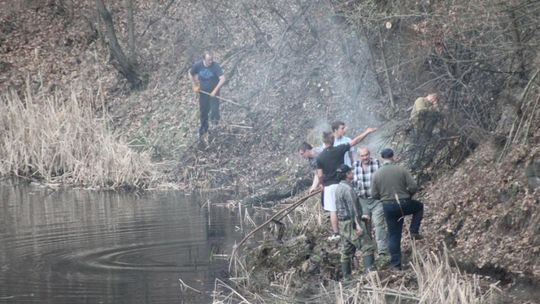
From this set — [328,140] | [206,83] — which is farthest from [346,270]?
[206,83]

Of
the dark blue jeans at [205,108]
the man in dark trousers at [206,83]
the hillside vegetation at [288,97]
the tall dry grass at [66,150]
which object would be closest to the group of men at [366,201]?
the hillside vegetation at [288,97]

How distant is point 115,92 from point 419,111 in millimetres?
17852

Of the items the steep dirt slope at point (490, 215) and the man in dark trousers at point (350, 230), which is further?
the man in dark trousers at point (350, 230)

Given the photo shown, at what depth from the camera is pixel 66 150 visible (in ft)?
90.0

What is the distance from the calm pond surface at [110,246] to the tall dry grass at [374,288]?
0.52m

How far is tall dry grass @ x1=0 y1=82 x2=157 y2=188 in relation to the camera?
87.7 ft

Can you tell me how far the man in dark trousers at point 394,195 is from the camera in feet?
47.3

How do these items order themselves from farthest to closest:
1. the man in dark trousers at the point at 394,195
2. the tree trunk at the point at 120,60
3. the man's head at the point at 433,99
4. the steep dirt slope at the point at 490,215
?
the tree trunk at the point at 120,60, the man's head at the point at 433,99, the man in dark trousers at the point at 394,195, the steep dirt slope at the point at 490,215

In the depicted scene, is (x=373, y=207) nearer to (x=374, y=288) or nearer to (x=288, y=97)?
(x=374, y=288)

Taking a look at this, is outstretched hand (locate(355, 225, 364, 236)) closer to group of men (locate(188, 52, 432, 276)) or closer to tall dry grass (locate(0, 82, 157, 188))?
group of men (locate(188, 52, 432, 276))

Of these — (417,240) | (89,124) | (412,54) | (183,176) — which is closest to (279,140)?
(183,176)

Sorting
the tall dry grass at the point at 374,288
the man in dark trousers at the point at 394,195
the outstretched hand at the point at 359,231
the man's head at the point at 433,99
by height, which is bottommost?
the tall dry grass at the point at 374,288

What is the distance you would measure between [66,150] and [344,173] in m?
13.9

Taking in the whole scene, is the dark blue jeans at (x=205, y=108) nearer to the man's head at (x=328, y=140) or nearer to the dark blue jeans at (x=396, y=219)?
the man's head at (x=328, y=140)
